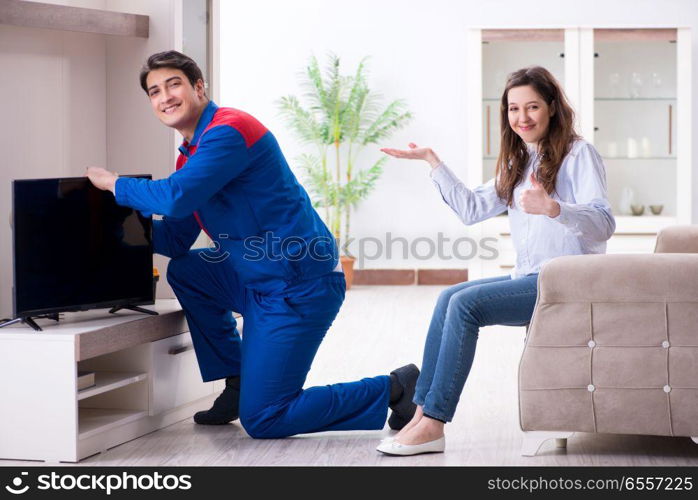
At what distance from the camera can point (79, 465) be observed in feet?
8.65

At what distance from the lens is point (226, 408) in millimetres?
3135

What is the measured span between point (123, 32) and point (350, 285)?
13.4 ft

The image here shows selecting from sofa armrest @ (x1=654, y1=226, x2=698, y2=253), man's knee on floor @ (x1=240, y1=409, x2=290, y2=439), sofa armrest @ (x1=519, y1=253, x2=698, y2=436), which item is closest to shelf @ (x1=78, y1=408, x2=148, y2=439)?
man's knee on floor @ (x1=240, y1=409, x2=290, y2=439)

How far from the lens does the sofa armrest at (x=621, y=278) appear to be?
253 cm

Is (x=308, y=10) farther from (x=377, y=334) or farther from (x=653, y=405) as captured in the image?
(x=653, y=405)

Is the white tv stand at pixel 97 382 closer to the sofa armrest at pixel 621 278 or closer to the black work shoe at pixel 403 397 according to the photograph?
the black work shoe at pixel 403 397

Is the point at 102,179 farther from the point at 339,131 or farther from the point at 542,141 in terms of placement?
the point at 339,131

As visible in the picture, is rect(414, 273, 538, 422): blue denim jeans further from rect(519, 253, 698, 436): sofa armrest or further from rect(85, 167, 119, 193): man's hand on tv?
rect(85, 167, 119, 193): man's hand on tv

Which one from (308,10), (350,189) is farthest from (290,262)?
(308,10)

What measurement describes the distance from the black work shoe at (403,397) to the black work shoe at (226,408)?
0.50 metres

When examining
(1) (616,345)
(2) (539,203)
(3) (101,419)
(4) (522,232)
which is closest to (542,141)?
(4) (522,232)

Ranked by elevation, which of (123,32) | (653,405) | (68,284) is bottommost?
(653,405)

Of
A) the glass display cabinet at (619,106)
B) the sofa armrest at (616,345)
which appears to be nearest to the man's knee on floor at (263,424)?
the sofa armrest at (616,345)
